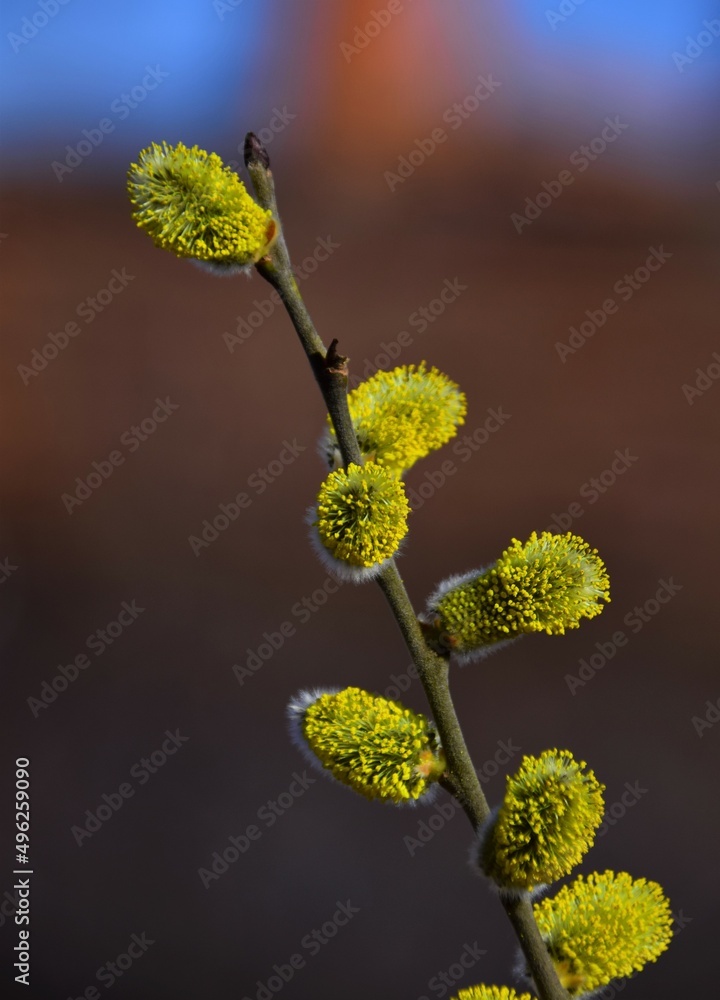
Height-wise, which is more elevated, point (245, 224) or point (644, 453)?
point (644, 453)

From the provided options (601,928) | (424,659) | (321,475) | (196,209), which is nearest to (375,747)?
(424,659)

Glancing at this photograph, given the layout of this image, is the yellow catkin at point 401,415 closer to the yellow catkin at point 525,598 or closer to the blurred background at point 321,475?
the yellow catkin at point 525,598

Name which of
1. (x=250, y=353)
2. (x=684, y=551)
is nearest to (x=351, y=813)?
(x=684, y=551)

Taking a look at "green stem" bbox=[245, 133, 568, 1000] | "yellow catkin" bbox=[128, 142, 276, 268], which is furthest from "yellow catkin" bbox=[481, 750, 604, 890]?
"yellow catkin" bbox=[128, 142, 276, 268]

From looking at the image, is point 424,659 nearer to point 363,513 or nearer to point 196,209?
point 363,513

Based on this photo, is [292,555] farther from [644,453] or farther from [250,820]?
[644,453]

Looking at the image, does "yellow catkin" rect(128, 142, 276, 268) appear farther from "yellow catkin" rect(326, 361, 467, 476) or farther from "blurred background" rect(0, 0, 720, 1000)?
"blurred background" rect(0, 0, 720, 1000)

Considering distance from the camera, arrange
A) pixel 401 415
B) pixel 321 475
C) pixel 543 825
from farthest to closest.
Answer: pixel 321 475
pixel 401 415
pixel 543 825

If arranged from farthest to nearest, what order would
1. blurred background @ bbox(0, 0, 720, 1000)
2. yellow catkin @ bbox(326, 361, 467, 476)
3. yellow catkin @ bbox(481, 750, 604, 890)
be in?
blurred background @ bbox(0, 0, 720, 1000)
yellow catkin @ bbox(326, 361, 467, 476)
yellow catkin @ bbox(481, 750, 604, 890)
